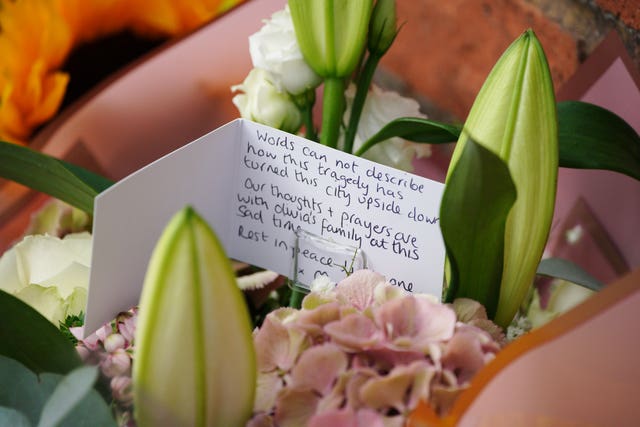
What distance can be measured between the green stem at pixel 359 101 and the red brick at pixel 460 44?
166 millimetres

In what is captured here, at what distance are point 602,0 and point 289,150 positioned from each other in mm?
359

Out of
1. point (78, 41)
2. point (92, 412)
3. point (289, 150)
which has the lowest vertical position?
point (92, 412)

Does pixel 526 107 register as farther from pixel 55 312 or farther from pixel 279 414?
pixel 55 312

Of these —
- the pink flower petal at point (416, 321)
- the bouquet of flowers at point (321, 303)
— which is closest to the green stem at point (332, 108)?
the bouquet of flowers at point (321, 303)

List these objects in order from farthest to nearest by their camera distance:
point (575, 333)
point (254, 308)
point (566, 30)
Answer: point (566, 30)
point (254, 308)
point (575, 333)

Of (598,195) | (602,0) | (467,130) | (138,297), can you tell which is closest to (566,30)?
(602,0)

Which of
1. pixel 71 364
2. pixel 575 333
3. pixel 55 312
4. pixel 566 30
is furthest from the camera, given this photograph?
pixel 566 30

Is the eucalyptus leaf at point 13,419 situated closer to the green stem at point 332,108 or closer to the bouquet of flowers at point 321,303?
the bouquet of flowers at point 321,303

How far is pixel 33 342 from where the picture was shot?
1.56ft

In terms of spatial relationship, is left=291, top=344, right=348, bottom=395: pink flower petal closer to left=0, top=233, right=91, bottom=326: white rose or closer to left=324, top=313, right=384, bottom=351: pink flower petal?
left=324, top=313, right=384, bottom=351: pink flower petal

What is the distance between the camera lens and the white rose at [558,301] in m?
0.70

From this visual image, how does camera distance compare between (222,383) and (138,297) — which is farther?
(138,297)

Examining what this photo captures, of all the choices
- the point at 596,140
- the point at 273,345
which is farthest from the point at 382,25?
the point at 273,345

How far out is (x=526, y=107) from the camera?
0.48 m
